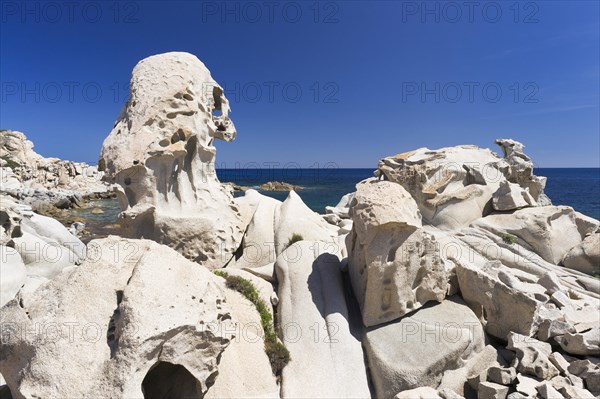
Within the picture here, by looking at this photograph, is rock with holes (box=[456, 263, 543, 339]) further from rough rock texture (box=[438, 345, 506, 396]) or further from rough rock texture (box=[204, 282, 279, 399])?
rough rock texture (box=[204, 282, 279, 399])

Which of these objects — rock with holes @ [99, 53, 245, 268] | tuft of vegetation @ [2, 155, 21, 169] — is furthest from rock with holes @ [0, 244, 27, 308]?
tuft of vegetation @ [2, 155, 21, 169]

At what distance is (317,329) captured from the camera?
268 inches

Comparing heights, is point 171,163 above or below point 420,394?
above

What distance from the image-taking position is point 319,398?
589 centimetres

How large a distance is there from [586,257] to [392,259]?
694 centimetres

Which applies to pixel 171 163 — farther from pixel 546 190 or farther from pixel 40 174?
pixel 546 190

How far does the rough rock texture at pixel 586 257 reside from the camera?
9750mm

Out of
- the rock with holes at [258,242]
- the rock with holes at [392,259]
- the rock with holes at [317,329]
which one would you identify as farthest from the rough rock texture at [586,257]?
the rock with holes at [258,242]

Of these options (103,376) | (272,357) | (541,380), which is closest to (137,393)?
(103,376)

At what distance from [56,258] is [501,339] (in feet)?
37.9

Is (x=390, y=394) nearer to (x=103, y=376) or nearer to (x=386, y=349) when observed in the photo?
(x=386, y=349)

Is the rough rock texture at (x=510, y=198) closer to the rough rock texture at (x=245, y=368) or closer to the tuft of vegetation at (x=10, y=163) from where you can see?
the rough rock texture at (x=245, y=368)

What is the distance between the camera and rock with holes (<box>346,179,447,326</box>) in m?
6.55

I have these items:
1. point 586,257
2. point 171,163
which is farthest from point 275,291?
point 586,257
